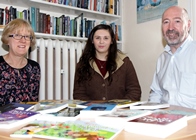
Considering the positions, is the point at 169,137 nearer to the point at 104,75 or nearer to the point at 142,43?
the point at 104,75

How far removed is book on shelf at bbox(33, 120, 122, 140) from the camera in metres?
0.65

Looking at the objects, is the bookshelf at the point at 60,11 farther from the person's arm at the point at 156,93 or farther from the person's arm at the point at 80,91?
the person's arm at the point at 156,93

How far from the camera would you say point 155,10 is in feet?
8.73

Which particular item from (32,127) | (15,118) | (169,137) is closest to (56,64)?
(15,118)

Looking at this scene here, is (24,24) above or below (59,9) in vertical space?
below

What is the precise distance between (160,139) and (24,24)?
1635 millimetres

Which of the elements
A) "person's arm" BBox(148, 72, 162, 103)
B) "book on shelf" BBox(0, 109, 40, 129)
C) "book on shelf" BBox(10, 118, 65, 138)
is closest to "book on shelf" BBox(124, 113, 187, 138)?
"book on shelf" BBox(10, 118, 65, 138)

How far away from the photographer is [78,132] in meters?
0.69

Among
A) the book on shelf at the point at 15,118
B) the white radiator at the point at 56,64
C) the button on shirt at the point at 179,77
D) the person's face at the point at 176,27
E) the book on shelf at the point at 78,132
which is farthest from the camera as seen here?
the white radiator at the point at 56,64

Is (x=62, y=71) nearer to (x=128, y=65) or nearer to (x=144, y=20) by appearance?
(x=128, y=65)

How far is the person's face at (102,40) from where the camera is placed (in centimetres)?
215

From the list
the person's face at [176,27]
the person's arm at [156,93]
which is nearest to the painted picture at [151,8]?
the person's face at [176,27]

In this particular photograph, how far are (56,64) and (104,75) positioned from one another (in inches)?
28.5

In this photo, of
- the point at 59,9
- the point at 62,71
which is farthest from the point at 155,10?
the point at 62,71
